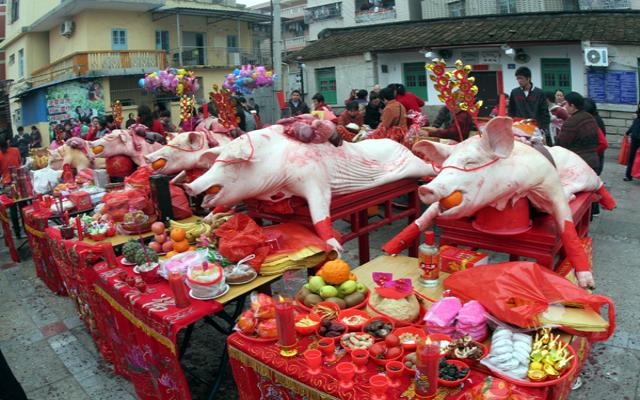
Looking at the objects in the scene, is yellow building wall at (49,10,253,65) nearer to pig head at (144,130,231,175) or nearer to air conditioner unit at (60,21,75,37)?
air conditioner unit at (60,21,75,37)

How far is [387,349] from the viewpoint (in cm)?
229

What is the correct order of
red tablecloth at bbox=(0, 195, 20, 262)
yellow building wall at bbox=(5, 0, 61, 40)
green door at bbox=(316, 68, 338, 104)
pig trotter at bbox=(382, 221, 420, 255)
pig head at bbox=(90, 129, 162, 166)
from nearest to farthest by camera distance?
pig trotter at bbox=(382, 221, 420, 255)
pig head at bbox=(90, 129, 162, 166)
red tablecloth at bbox=(0, 195, 20, 262)
green door at bbox=(316, 68, 338, 104)
yellow building wall at bbox=(5, 0, 61, 40)

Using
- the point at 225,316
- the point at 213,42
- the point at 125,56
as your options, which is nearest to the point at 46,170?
the point at 225,316

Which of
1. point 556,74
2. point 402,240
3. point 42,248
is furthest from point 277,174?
point 556,74

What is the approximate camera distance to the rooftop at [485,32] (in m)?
10.7

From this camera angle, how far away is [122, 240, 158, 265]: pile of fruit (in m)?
3.43

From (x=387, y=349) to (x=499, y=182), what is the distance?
1.09m

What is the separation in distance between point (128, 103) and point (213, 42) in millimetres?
5234

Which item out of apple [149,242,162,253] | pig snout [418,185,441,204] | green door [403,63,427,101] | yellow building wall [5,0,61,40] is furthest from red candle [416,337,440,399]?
yellow building wall [5,0,61,40]

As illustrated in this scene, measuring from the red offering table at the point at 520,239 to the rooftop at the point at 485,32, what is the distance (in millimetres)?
8733

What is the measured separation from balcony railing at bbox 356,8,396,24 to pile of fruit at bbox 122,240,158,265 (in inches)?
698

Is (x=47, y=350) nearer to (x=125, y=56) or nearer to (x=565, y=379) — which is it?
(x=565, y=379)

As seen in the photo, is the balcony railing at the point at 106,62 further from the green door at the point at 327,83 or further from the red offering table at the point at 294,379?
the red offering table at the point at 294,379

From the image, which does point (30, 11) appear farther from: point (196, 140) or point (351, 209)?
point (351, 209)
